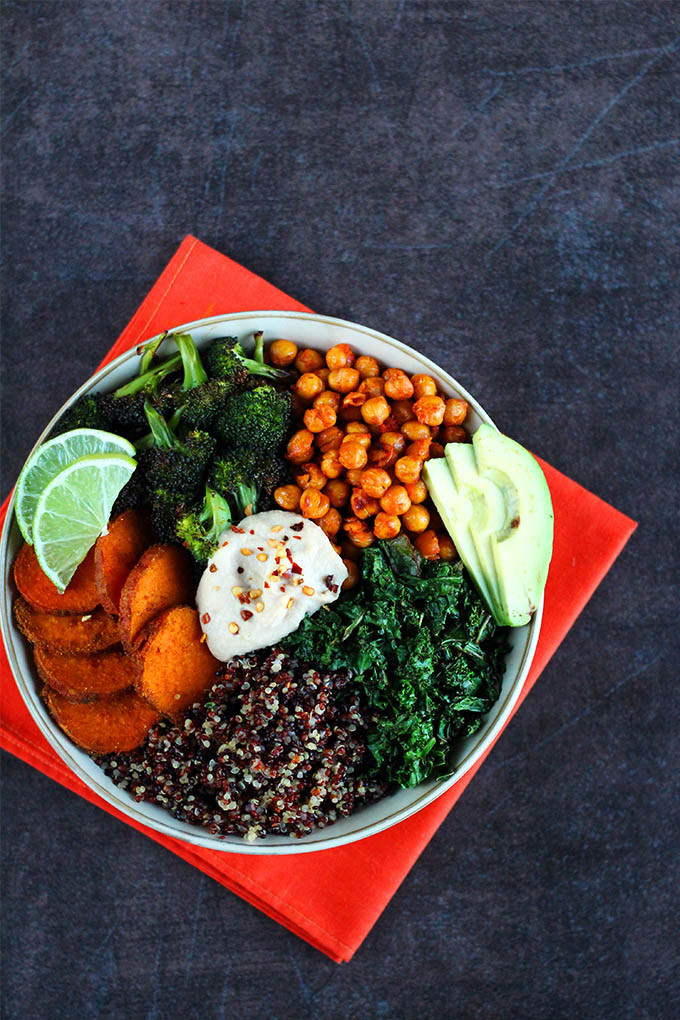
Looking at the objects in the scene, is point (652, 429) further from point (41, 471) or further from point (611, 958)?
point (41, 471)

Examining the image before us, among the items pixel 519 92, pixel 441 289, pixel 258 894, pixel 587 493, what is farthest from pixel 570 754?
pixel 519 92

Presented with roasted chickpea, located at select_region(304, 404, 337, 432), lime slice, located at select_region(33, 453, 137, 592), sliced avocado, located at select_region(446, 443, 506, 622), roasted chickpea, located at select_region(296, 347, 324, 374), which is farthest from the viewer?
roasted chickpea, located at select_region(296, 347, 324, 374)

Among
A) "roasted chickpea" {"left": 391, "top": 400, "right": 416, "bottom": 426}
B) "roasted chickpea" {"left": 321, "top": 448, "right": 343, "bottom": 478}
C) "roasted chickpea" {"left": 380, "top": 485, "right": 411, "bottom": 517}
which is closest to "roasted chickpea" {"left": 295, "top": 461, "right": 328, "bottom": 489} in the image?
"roasted chickpea" {"left": 321, "top": 448, "right": 343, "bottom": 478}

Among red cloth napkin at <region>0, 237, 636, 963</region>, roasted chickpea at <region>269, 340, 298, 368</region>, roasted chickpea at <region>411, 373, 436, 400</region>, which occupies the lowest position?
red cloth napkin at <region>0, 237, 636, 963</region>

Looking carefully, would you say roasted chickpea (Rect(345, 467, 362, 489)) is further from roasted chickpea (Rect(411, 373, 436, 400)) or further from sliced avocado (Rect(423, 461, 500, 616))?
roasted chickpea (Rect(411, 373, 436, 400))

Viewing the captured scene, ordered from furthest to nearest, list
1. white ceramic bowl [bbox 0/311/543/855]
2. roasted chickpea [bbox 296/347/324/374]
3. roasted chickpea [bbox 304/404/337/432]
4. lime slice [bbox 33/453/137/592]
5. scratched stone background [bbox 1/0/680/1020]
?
1. scratched stone background [bbox 1/0/680/1020]
2. roasted chickpea [bbox 296/347/324/374]
3. roasted chickpea [bbox 304/404/337/432]
4. white ceramic bowl [bbox 0/311/543/855]
5. lime slice [bbox 33/453/137/592]

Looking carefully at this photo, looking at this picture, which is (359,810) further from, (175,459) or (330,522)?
(175,459)

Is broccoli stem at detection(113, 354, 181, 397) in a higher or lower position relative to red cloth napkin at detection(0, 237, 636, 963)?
higher

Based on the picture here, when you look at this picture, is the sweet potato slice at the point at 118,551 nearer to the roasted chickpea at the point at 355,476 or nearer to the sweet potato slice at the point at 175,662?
the sweet potato slice at the point at 175,662
